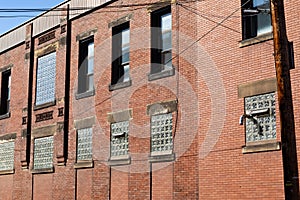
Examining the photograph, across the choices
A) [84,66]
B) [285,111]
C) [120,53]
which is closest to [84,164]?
[84,66]

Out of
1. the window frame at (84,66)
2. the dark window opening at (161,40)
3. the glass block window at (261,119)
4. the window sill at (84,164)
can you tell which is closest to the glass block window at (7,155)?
the window sill at (84,164)

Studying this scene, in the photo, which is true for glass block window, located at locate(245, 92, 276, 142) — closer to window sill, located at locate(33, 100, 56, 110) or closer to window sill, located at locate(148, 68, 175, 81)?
window sill, located at locate(148, 68, 175, 81)

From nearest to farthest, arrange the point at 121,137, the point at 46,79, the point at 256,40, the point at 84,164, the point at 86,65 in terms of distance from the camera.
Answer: the point at 256,40 < the point at 121,137 < the point at 84,164 < the point at 86,65 < the point at 46,79

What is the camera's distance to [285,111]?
34.3ft

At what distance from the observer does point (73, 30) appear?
23.2 metres

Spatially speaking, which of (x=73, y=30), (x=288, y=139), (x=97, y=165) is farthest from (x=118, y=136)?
(x=288, y=139)

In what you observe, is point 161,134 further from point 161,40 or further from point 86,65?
point 86,65

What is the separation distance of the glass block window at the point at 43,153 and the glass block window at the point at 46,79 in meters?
1.81

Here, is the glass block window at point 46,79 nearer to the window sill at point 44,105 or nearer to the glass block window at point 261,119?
the window sill at point 44,105

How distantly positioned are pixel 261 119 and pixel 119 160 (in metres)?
6.32

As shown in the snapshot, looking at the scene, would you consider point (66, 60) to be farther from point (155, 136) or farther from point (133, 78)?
point (155, 136)

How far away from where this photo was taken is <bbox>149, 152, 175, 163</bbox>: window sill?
55.5 feet

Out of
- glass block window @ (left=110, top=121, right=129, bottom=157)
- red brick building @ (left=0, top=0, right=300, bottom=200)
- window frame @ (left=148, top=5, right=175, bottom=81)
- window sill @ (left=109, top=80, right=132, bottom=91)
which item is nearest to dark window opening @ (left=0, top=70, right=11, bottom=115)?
red brick building @ (left=0, top=0, right=300, bottom=200)

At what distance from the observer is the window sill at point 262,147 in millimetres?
13852
